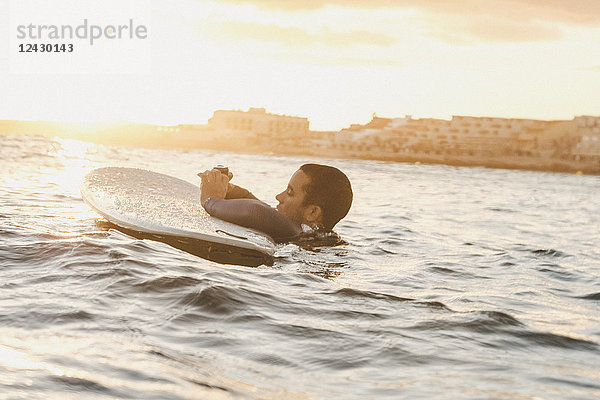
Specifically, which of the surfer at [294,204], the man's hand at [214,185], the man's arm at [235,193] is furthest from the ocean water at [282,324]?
the man's arm at [235,193]

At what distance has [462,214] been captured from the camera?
1438cm

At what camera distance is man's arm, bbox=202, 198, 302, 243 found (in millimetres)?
6000

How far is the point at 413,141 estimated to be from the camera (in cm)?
13012

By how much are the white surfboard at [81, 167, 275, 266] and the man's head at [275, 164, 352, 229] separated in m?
0.57

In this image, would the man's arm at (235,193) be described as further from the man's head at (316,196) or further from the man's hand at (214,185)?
the man's head at (316,196)

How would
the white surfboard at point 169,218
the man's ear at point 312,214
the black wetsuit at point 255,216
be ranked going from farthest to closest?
1. the man's ear at point 312,214
2. the black wetsuit at point 255,216
3. the white surfboard at point 169,218

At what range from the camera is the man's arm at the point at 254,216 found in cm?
600

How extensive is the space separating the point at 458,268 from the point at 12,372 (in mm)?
4683

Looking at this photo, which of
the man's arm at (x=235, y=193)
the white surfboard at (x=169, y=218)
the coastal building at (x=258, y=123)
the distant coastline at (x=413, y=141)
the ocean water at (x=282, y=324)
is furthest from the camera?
the coastal building at (x=258, y=123)

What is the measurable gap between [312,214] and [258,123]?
15040cm

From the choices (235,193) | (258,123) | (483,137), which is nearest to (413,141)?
(483,137)

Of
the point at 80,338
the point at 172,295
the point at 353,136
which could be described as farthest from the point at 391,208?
the point at 353,136

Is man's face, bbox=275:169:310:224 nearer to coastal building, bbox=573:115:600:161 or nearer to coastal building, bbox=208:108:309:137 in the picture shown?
coastal building, bbox=573:115:600:161

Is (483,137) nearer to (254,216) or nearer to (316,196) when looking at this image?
(316,196)
